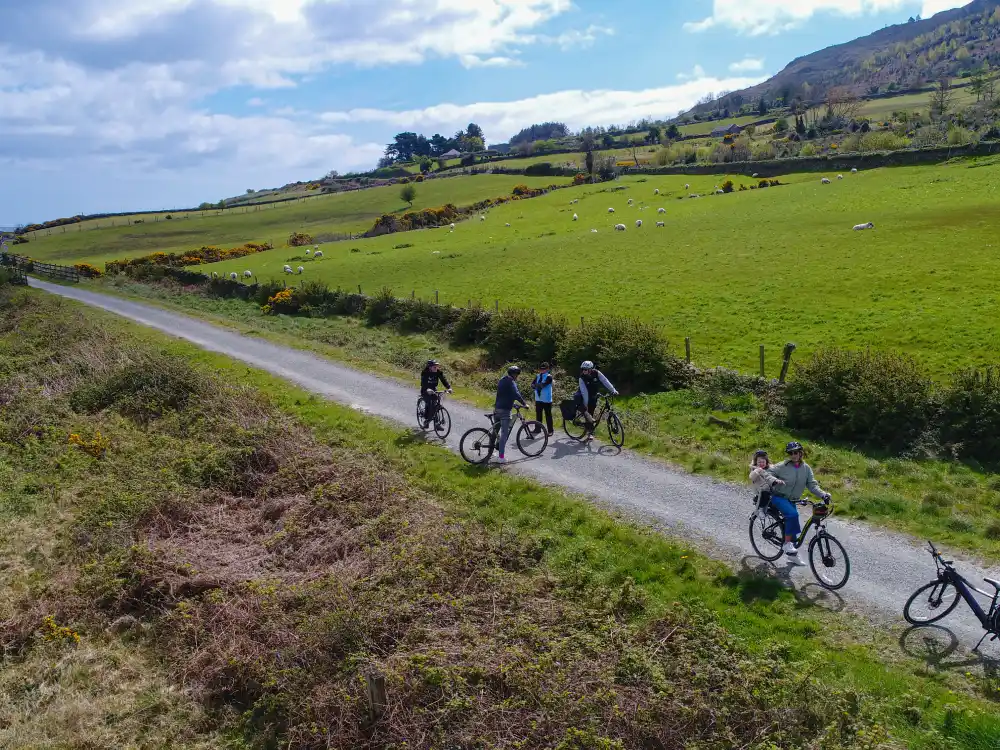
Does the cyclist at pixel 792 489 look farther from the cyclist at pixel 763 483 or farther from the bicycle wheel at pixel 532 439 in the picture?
the bicycle wheel at pixel 532 439

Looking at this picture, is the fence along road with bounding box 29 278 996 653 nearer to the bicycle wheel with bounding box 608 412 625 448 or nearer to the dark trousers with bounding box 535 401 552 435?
the bicycle wheel with bounding box 608 412 625 448

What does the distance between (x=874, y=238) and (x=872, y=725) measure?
4375cm

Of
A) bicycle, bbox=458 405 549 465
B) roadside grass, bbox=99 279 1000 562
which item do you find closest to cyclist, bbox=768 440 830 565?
roadside grass, bbox=99 279 1000 562

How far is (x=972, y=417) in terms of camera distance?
17.7 meters

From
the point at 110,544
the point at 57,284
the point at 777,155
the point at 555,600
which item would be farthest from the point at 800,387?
the point at 777,155

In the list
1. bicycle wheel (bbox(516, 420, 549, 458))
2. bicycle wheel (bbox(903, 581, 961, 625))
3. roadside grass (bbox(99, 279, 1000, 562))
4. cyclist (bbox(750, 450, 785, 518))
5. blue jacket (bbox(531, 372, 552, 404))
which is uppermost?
blue jacket (bbox(531, 372, 552, 404))

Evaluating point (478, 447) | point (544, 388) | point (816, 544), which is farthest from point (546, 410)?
point (816, 544)

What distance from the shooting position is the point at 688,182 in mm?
100375

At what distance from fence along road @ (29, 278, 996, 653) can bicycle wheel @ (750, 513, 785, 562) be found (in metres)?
0.21

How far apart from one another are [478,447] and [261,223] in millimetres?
116657

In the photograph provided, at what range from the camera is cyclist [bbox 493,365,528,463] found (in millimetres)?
17516

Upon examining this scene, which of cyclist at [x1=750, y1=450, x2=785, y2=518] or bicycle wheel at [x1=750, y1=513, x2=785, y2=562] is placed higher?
cyclist at [x1=750, y1=450, x2=785, y2=518]

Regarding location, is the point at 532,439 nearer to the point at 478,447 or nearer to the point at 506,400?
the point at 478,447

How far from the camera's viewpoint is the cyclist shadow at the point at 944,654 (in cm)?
931
